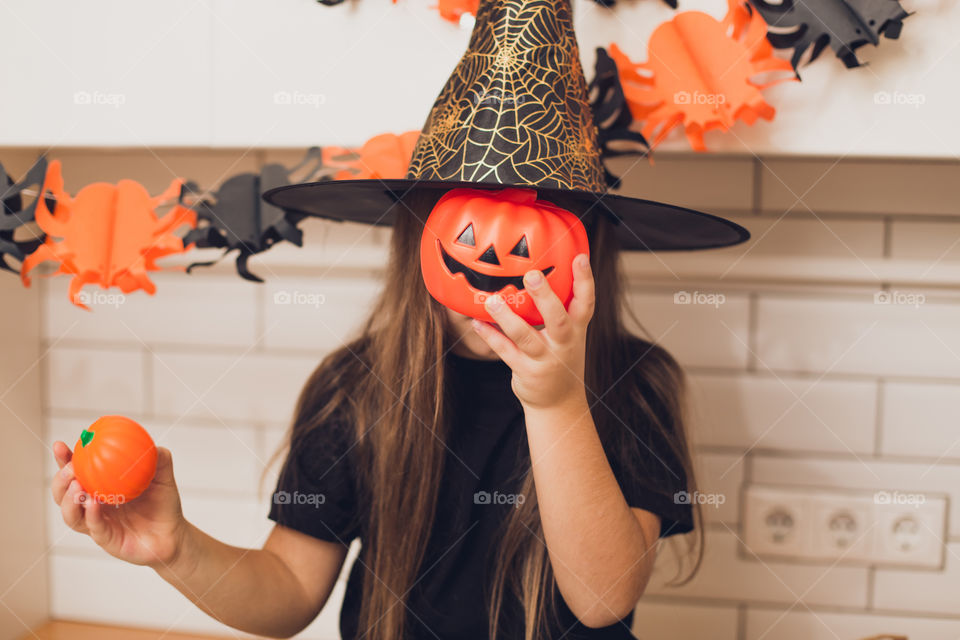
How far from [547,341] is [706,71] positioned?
0.38 metres

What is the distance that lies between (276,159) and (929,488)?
3.59 feet

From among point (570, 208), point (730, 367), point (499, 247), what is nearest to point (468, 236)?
point (499, 247)

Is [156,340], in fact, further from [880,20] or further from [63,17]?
[880,20]

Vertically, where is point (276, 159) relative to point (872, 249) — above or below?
above

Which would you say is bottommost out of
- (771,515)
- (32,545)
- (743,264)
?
(32,545)

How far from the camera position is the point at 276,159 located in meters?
1.00

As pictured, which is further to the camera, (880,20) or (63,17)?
(63,17)

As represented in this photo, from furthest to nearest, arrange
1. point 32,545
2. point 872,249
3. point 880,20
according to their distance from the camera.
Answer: point 32,545, point 872,249, point 880,20

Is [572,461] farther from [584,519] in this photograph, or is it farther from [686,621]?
[686,621]

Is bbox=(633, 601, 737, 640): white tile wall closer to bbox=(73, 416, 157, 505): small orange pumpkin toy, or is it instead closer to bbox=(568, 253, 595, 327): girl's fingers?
bbox=(568, 253, 595, 327): girl's fingers


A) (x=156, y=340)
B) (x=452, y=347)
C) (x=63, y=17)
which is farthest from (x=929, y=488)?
(x=63, y=17)

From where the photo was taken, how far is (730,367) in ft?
3.25

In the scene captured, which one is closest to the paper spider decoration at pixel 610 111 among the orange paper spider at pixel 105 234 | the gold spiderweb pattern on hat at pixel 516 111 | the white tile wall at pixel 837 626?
the gold spiderweb pattern on hat at pixel 516 111

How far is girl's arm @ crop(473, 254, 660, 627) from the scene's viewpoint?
21.4 inches
